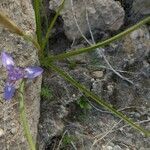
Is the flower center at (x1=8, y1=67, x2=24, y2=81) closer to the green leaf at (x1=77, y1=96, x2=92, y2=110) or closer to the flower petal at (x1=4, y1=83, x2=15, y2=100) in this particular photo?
the flower petal at (x1=4, y1=83, x2=15, y2=100)

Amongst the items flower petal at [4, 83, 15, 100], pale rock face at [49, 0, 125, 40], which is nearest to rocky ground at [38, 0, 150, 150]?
pale rock face at [49, 0, 125, 40]

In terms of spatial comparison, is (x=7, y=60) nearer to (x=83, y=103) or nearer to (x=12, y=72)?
(x=12, y=72)

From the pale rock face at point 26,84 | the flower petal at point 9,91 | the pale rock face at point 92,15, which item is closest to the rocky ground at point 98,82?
the pale rock face at point 92,15

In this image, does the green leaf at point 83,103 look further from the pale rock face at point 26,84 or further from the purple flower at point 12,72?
the purple flower at point 12,72

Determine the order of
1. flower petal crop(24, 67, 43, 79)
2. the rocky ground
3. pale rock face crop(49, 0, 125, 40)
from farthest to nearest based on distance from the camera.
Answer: pale rock face crop(49, 0, 125, 40), the rocky ground, flower petal crop(24, 67, 43, 79)

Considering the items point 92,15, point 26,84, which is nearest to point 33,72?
point 26,84

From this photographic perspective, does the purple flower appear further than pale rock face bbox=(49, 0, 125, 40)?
No

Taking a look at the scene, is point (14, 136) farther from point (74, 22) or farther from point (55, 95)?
point (74, 22)
